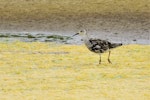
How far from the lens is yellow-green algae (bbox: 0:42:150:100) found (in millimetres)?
12227

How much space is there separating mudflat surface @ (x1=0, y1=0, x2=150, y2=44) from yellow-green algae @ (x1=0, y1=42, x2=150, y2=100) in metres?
4.64

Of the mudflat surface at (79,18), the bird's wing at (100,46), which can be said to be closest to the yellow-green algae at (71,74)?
the bird's wing at (100,46)

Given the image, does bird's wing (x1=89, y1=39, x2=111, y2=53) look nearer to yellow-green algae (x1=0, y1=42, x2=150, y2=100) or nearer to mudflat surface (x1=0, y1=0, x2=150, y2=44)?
yellow-green algae (x1=0, y1=42, x2=150, y2=100)

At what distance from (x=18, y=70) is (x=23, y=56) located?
7.98 feet

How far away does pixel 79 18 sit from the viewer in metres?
27.3

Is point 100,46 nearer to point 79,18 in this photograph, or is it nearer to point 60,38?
point 60,38

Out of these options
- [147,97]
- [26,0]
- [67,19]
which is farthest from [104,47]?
[26,0]

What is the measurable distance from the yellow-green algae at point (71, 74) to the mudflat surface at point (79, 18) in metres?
4.64

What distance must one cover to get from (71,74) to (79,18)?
42.3 ft

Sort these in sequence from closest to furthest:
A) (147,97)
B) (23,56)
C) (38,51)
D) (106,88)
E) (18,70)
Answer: (147,97) < (106,88) < (18,70) < (23,56) < (38,51)

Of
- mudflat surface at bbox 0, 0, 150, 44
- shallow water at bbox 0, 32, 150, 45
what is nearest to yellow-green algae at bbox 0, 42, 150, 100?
shallow water at bbox 0, 32, 150, 45

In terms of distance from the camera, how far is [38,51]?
1886cm

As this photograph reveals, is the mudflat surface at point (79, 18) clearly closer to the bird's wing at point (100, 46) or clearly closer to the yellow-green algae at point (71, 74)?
the yellow-green algae at point (71, 74)

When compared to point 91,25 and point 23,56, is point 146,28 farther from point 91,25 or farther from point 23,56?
point 23,56
